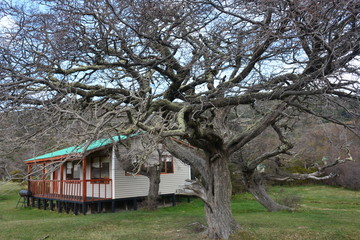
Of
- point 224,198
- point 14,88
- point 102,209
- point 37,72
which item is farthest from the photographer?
point 102,209

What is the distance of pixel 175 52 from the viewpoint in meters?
7.55

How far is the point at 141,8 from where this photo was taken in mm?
6629

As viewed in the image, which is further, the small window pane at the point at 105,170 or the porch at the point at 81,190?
the small window pane at the point at 105,170

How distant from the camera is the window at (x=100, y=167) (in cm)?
1901

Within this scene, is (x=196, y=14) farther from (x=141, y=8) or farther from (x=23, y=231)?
(x=23, y=231)

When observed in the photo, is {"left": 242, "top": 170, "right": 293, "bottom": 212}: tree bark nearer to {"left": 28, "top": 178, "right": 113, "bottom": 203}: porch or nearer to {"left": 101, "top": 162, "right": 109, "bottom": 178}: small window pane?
{"left": 28, "top": 178, "right": 113, "bottom": 203}: porch

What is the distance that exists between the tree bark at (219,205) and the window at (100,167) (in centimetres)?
1078

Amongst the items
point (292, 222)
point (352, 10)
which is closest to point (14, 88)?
point (352, 10)

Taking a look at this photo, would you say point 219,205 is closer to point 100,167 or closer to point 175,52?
point 175,52

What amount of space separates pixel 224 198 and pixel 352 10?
586cm

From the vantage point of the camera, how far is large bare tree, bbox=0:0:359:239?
5.93 meters

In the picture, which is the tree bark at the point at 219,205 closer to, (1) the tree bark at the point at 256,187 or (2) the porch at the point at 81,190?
(1) the tree bark at the point at 256,187

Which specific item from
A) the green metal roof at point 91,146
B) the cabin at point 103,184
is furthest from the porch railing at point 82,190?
the green metal roof at point 91,146

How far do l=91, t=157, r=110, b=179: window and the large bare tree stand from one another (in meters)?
10.9
